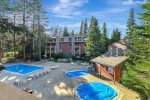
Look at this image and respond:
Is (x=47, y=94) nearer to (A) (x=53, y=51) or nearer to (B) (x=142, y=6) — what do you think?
(B) (x=142, y=6)

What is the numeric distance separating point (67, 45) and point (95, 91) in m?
30.2

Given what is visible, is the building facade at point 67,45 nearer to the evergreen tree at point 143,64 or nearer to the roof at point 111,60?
the roof at point 111,60

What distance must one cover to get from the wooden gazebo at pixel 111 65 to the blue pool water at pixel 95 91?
281 cm

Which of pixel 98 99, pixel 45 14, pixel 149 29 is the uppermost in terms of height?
pixel 45 14

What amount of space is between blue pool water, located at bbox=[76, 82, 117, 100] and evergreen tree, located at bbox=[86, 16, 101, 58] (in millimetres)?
15748

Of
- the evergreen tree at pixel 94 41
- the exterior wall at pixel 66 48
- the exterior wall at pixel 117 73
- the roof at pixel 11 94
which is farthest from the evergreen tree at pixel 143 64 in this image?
the exterior wall at pixel 66 48

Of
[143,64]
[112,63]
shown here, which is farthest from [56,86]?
[143,64]

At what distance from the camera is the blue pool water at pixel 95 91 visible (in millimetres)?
20125

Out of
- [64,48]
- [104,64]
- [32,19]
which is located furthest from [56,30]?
[104,64]

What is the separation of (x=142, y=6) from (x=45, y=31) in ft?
116

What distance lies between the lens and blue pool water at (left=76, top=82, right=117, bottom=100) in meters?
20.1

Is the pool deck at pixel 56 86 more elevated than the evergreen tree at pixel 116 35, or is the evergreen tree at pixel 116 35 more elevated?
the evergreen tree at pixel 116 35

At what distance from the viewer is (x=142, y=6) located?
558 inches

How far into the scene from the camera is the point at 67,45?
51.6m
